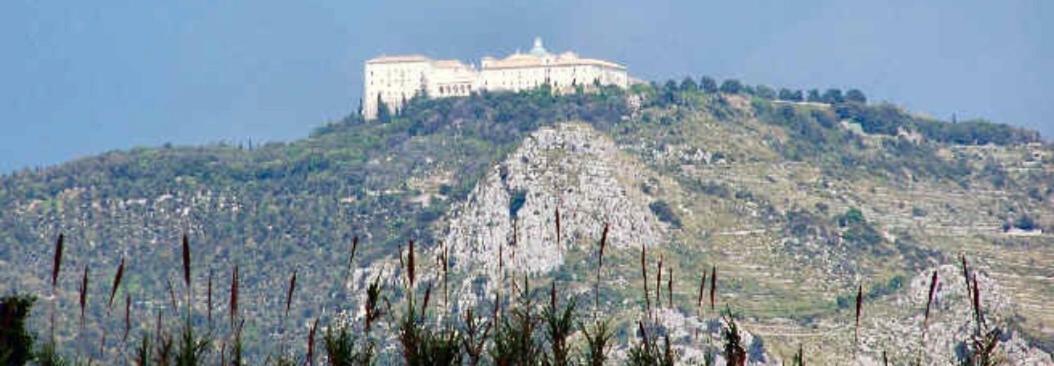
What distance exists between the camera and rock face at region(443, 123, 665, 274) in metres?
167

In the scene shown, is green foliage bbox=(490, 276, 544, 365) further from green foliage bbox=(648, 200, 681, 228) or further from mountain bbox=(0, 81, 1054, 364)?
green foliage bbox=(648, 200, 681, 228)

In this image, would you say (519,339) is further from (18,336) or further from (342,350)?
(18,336)

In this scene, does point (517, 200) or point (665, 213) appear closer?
point (517, 200)

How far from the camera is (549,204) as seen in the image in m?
170

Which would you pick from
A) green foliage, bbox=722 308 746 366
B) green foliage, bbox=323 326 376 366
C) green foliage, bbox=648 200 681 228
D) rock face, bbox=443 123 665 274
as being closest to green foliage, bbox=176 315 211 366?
green foliage, bbox=323 326 376 366

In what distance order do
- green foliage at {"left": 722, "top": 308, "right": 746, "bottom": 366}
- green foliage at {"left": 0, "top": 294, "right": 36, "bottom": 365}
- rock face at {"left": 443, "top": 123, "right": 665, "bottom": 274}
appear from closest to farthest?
green foliage at {"left": 722, "top": 308, "right": 746, "bottom": 366} < green foliage at {"left": 0, "top": 294, "right": 36, "bottom": 365} < rock face at {"left": 443, "top": 123, "right": 665, "bottom": 274}

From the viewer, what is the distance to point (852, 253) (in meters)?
178

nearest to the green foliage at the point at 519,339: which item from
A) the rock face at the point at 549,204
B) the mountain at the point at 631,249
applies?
the mountain at the point at 631,249

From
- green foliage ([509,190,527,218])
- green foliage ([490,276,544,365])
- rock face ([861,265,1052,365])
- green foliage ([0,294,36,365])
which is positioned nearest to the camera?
green foliage ([490,276,544,365])

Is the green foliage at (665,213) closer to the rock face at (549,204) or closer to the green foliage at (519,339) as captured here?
the rock face at (549,204)

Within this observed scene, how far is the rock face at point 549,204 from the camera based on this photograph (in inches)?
6580

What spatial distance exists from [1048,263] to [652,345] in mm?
153781

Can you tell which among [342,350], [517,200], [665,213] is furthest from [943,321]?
[342,350]

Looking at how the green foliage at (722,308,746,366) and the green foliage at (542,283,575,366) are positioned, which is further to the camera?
the green foliage at (542,283,575,366)
